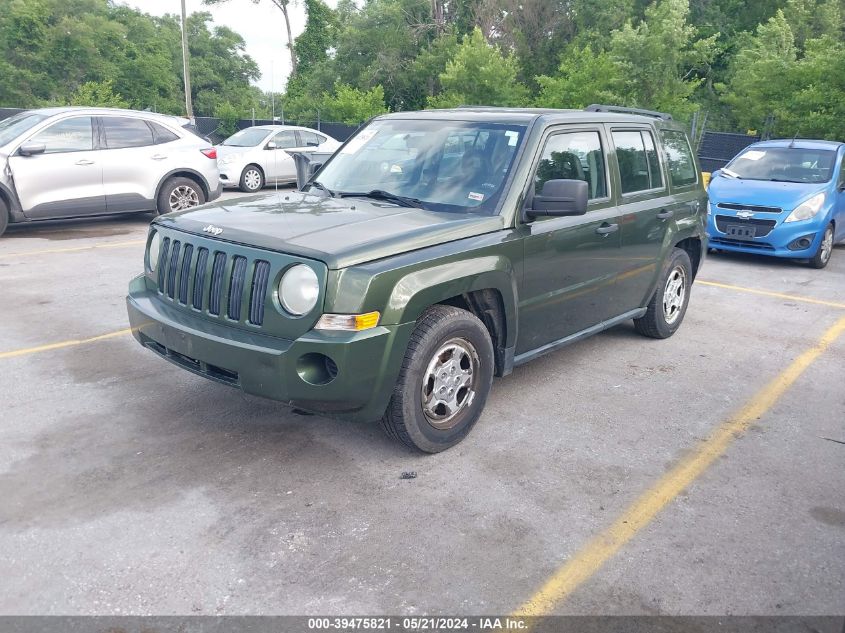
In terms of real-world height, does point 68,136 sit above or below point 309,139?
above

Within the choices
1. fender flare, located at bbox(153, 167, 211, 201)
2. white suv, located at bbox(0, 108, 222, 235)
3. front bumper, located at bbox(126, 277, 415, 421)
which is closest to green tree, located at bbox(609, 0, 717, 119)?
fender flare, located at bbox(153, 167, 211, 201)

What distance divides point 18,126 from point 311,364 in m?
8.74

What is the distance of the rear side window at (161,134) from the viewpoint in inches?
449

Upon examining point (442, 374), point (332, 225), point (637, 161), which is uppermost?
point (637, 161)

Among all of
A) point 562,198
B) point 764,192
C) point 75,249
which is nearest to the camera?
point 562,198

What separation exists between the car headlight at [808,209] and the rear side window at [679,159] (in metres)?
4.00

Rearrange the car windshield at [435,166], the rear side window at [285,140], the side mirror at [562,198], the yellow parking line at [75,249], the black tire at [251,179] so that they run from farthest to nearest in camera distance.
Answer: the rear side window at [285,140] < the black tire at [251,179] < the yellow parking line at [75,249] < the car windshield at [435,166] < the side mirror at [562,198]

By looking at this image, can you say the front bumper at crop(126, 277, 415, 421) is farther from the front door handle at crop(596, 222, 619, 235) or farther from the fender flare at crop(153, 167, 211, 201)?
the fender flare at crop(153, 167, 211, 201)

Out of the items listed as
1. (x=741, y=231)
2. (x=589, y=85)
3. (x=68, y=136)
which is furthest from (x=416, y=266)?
(x=589, y=85)

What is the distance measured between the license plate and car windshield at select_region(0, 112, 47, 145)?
9.31m

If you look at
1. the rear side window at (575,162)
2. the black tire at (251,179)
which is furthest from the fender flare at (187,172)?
the rear side window at (575,162)

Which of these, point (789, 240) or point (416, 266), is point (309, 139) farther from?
point (416, 266)

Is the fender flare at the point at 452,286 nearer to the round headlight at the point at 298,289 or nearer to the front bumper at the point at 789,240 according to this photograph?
the round headlight at the point at 298,289

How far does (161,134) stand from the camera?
11.5 meters
